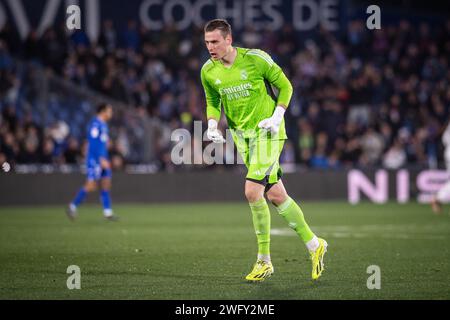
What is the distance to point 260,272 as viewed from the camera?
28.0 ft

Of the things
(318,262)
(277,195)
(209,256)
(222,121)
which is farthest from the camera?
(222,121)

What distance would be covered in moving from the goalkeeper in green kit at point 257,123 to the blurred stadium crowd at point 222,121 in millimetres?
13423

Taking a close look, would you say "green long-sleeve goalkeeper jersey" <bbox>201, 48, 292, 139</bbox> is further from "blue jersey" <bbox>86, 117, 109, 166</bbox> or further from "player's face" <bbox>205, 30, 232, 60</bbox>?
"blue jersey" <bbox>86, 117, 109, 166</bbox>

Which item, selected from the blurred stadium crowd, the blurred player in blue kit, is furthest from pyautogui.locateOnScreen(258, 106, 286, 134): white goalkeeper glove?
the blurred stadium crowd

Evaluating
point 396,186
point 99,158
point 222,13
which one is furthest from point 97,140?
point 222,13

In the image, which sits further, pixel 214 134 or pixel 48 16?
pixel 48 16

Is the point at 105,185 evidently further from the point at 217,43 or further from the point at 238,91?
the point at 217,43

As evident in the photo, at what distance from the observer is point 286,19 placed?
2867 cm

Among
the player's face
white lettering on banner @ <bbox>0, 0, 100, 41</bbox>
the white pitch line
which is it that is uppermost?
white lettering on banner @ <bbox>0, 0, 100, 41</bbox>

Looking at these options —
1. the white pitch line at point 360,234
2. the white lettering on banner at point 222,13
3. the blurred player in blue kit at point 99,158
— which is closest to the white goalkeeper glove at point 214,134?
the white pitch line at point 360,234

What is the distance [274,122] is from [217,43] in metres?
0.99

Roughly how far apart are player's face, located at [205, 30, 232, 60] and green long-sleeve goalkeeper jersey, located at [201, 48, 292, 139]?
199mm

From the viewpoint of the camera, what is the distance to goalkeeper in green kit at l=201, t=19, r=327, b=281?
871cm

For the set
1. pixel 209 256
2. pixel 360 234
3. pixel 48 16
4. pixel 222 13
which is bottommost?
pixel 360 234
